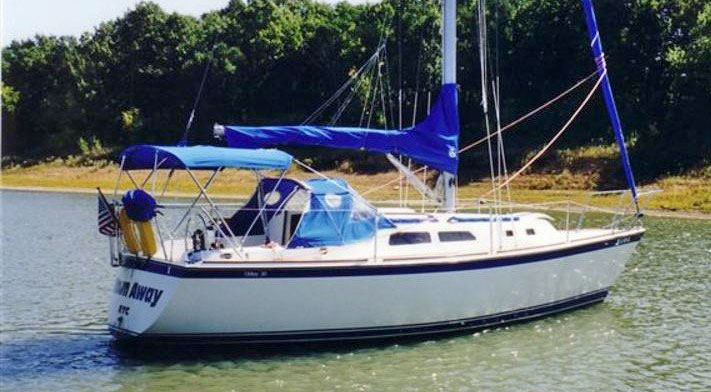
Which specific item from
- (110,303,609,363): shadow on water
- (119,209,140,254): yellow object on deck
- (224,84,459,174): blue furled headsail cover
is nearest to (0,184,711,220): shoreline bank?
(224,84,459,174): blue furled headsail cover

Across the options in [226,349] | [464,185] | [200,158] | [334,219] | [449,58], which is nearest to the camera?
[200,158]

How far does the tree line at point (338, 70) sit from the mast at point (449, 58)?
3059cm

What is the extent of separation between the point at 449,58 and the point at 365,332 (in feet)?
23.5

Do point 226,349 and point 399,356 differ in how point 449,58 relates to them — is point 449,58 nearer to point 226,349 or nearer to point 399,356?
point 399,356

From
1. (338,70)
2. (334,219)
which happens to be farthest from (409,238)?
(338,70)

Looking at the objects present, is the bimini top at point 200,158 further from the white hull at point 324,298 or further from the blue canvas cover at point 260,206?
the white hull at point 324,298

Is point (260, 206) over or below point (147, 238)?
over

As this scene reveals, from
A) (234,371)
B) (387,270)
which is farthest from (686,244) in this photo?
(234,371)

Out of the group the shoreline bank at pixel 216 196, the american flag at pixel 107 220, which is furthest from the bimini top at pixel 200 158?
the shoreline bank at pixel 216 196

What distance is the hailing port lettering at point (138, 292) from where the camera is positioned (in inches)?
663

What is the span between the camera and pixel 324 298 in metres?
17.4

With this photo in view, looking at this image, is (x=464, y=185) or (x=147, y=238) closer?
(x=147, y=238)

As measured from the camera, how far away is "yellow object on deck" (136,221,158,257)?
57.1 ft

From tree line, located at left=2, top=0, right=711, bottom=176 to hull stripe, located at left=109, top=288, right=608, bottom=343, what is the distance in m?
32.3
